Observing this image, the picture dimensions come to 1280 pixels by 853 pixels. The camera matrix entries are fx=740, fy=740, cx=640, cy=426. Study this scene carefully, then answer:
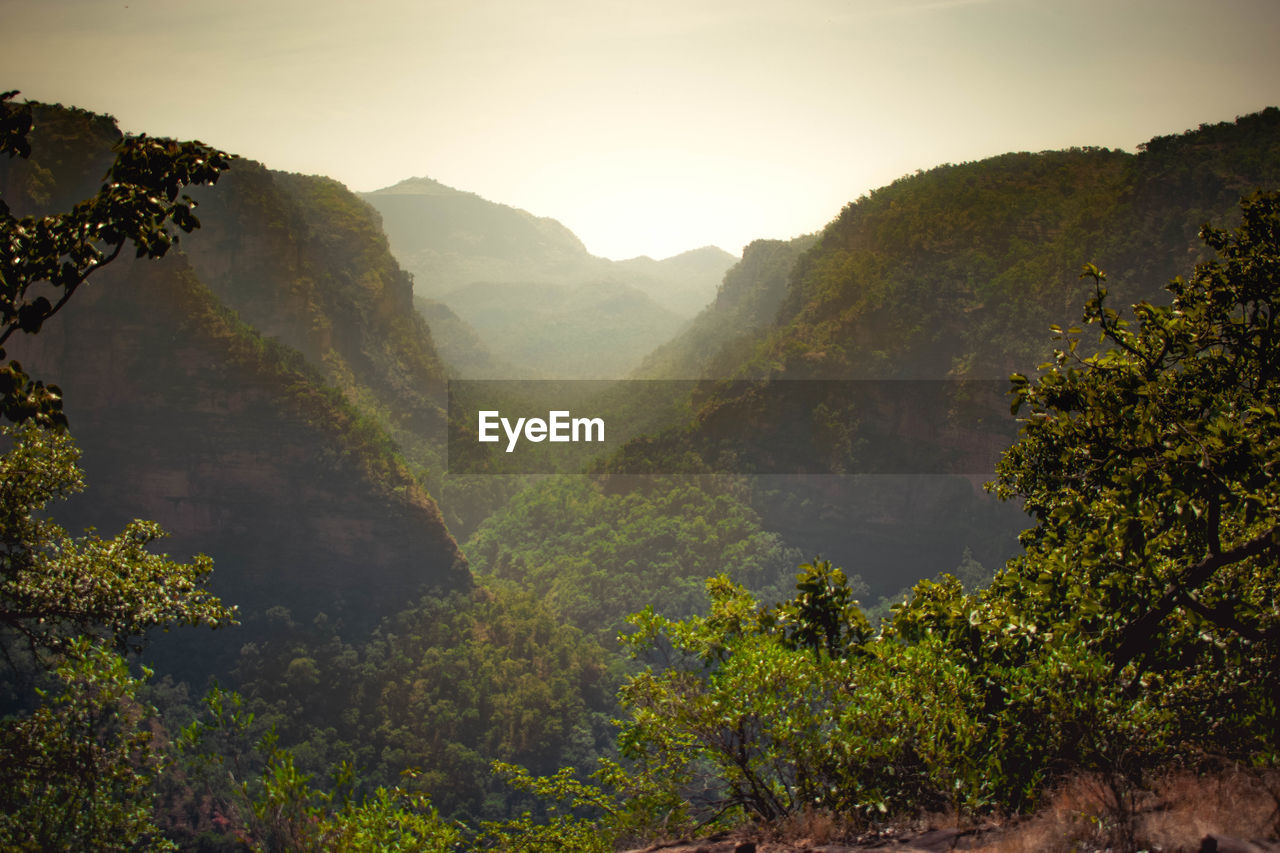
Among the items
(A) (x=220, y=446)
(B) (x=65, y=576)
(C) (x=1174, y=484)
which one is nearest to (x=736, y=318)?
(A) (x=220, y=446)

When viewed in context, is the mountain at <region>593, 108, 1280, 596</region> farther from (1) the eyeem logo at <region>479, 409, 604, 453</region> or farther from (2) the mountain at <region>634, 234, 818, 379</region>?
(1) the eyeem logo at <region>479, 409, 604, 453</region>

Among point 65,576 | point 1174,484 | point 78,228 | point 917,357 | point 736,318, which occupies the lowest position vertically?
point 65,576

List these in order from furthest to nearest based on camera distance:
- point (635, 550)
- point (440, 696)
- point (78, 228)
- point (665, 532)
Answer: point (635, 550), point (665, 532), point (440, 696), point (78, 228)

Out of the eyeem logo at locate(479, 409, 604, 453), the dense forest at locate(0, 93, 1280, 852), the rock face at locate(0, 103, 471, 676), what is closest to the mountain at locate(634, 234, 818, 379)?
the dense forest at locate(0, 93, 1280, 852)

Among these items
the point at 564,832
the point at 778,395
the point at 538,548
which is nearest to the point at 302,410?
the point at 538,548

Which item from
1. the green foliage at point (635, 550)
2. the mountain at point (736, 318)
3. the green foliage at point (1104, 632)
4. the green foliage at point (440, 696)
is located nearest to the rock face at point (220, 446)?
the green foliage at point (440, 696)

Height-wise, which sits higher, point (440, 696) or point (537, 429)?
point (537, 429)

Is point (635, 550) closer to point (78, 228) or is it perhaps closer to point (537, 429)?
point (537, 429)
